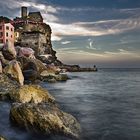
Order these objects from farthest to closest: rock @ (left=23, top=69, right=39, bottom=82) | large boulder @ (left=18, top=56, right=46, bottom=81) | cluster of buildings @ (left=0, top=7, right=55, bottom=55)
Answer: cluster of buildings @ (left=0, top=7, right=55, bottom=55) → large boulder @ (left=18, top=56, right=46, bottom=81) → rock @ (left=23, top=69, right=39, bottom=82)

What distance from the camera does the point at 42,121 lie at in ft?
47.9

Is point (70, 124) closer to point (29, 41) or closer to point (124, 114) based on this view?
point (124, 114)

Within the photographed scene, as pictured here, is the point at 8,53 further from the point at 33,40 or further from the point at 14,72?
the point at 33,40

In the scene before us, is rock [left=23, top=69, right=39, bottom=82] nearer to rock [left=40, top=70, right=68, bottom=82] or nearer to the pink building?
rock [left=40, top=70, right=68, bottom=82]

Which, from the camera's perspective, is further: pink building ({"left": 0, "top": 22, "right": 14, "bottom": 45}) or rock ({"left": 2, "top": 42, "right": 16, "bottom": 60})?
pink building ({"left": 0, "top": 22, "right": 14, "bottom": 45})

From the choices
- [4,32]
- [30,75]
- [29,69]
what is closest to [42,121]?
[30,75]

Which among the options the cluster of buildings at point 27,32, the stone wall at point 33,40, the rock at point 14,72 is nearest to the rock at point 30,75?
the rock at point 14,72

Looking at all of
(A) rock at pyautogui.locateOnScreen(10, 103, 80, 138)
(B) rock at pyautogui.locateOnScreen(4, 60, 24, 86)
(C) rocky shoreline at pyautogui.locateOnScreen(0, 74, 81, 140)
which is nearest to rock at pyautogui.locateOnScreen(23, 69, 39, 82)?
(B) rock at pyautogui.locateOnScreen(4, 60, 24, 86)

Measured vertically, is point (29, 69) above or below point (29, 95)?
above

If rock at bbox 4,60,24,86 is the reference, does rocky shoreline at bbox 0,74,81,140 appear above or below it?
below

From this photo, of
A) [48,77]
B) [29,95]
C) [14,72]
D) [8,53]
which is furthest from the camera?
[48,77]

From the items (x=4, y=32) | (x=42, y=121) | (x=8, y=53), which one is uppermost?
(x=4, y=32)

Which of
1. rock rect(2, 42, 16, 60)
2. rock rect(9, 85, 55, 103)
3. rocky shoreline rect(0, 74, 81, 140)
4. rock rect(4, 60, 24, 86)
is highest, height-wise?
rock rect(2, 42, 16, 60)

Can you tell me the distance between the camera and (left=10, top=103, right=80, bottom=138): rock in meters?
14.6
